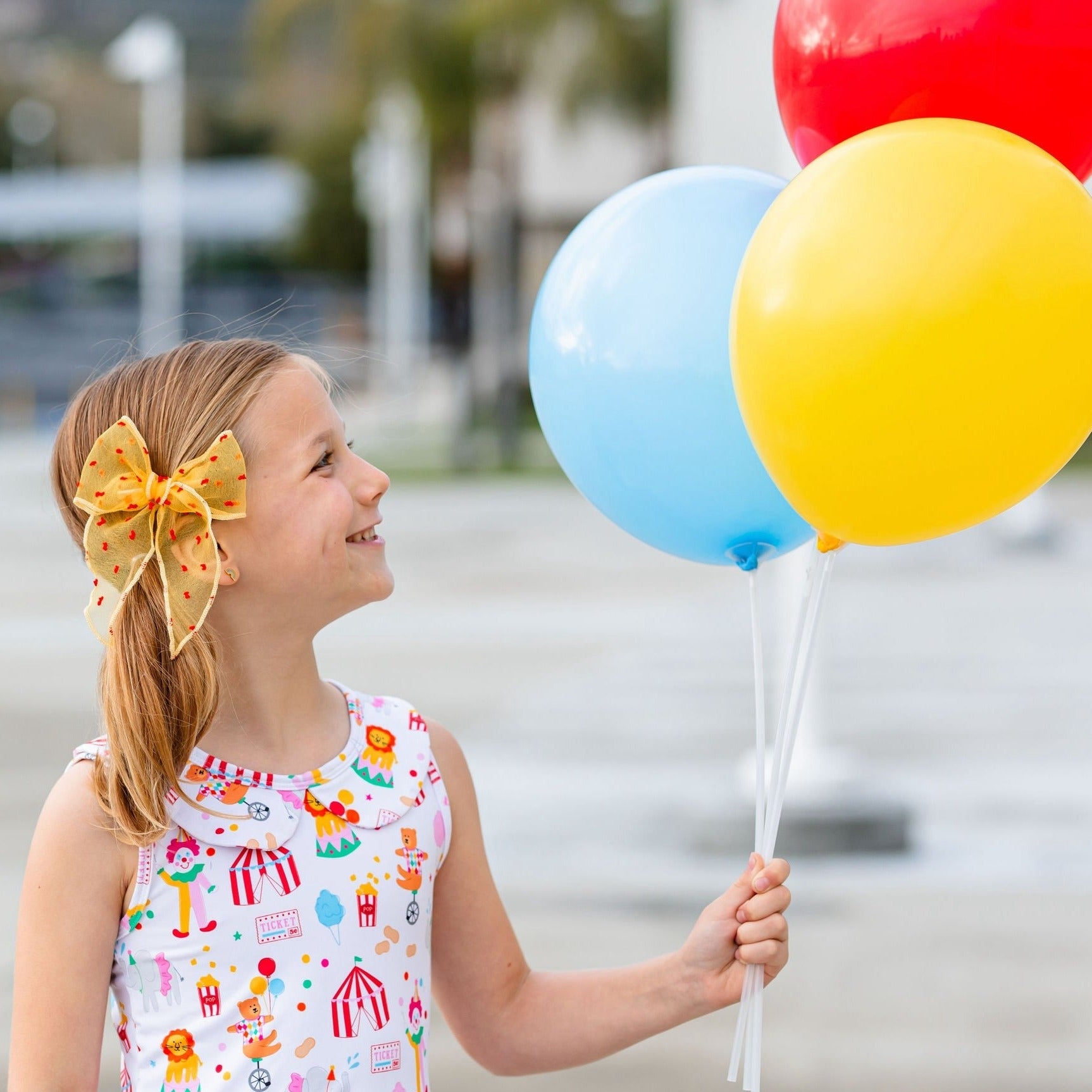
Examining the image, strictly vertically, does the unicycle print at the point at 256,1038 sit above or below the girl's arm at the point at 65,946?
below

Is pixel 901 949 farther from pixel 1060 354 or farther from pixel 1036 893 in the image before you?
pixel 1060 354

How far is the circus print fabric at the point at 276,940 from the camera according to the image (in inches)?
63.0

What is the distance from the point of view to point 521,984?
1.84m

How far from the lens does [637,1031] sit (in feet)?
5.82

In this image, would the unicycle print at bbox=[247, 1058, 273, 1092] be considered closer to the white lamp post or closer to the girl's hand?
the girl's hand

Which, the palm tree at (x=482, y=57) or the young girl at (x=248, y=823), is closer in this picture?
the young girl at (x=248, y=823)

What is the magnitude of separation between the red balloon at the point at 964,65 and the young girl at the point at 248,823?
0.66 metres

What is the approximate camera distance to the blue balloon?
72.6 inches

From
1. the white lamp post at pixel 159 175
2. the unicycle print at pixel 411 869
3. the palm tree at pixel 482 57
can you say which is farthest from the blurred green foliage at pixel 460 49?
the unicycle print at pixel 411 869

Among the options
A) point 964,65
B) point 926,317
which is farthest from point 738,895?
point 964,65

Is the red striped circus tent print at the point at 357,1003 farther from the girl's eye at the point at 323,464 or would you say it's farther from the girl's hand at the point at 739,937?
the girl's eye at the point at 323,464

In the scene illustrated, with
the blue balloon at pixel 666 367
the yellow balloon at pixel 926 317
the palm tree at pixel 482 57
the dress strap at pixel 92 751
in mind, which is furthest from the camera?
the palm tree at pixel 482 57

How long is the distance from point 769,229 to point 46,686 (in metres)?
7.27

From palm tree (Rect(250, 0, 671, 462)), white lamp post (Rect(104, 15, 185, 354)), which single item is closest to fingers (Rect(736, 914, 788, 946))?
palm tree (Rect(250, 0, 671, 462))
